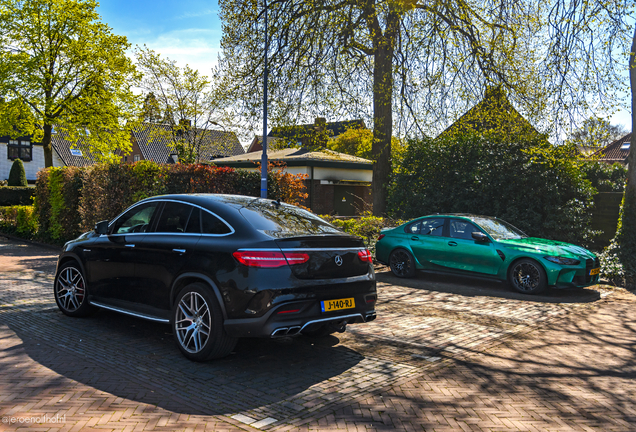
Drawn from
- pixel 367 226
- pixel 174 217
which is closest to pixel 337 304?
pixel 174 217

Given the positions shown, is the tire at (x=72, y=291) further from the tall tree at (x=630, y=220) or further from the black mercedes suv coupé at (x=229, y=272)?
the tall tree at (x=630, y=220)

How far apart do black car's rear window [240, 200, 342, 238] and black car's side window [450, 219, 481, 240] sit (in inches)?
199

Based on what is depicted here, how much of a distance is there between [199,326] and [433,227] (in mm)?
6769

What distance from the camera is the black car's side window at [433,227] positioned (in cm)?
1062

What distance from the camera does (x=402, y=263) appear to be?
11.1 metres

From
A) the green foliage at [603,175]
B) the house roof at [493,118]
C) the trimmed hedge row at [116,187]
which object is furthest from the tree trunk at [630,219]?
the trimmed hedge row at [116,187]

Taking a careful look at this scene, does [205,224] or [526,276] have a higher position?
[205,224]

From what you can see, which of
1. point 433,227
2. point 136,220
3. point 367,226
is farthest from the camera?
point 367,226

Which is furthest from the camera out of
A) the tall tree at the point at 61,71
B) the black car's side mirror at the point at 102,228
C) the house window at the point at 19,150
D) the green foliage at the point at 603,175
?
the house window at the point at 19,150

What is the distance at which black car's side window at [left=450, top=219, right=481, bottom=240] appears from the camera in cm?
1016

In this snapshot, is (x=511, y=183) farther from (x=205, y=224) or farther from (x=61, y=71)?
(x=61, y=71)

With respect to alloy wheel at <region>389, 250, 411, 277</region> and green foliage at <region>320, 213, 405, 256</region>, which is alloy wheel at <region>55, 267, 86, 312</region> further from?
green foliage at <region>320, 213, 405, 256</region>

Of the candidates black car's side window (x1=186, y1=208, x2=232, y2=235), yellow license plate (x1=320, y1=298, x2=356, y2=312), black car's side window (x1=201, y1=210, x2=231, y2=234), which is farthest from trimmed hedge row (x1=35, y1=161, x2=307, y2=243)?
yellow license plate (x1=320, y1=298, x2=356, y2=312)

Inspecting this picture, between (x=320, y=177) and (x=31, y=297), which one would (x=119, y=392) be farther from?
(x=320, y=177)
